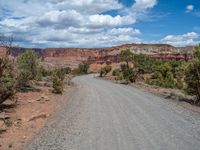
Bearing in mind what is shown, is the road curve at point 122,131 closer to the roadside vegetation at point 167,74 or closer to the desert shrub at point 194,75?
the desert shrub at point 194,75

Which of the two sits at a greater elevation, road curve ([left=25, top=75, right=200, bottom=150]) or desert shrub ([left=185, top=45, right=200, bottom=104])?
desert shrub ([left=185, top=45, right=200, bottom=104])

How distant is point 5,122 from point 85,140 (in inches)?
248

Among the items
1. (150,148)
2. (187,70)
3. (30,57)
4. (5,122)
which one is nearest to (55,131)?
(5,122)

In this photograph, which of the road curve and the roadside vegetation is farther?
the roadside vegetation

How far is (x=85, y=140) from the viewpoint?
11.7 m

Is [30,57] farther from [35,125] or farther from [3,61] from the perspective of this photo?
[35,125]

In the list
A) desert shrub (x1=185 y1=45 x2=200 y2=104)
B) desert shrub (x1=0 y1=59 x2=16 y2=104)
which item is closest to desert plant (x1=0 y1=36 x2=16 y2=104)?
desert shrub (x1=0 y1=59 x2=16 y2=104)

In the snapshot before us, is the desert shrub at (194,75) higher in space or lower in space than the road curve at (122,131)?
higher

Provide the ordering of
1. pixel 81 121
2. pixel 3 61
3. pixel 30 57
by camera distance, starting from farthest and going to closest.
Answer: pixel 30 57, pixel 3 61, pixel 81 121

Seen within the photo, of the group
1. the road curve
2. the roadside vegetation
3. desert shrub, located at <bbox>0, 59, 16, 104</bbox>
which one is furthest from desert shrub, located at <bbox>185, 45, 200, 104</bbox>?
desert shrub, located at <bbox>0, 59, 16, 104</bbox>

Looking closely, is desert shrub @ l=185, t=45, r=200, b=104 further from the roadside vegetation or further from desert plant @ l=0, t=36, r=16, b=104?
desert plant @ l=0, t=36, r=16, b=104

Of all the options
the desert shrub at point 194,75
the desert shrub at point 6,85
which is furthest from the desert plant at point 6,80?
the desert shrub at point 194,75

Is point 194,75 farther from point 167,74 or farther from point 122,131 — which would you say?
point 167,74

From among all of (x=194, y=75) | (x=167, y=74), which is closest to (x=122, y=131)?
(x=194, y=75)
